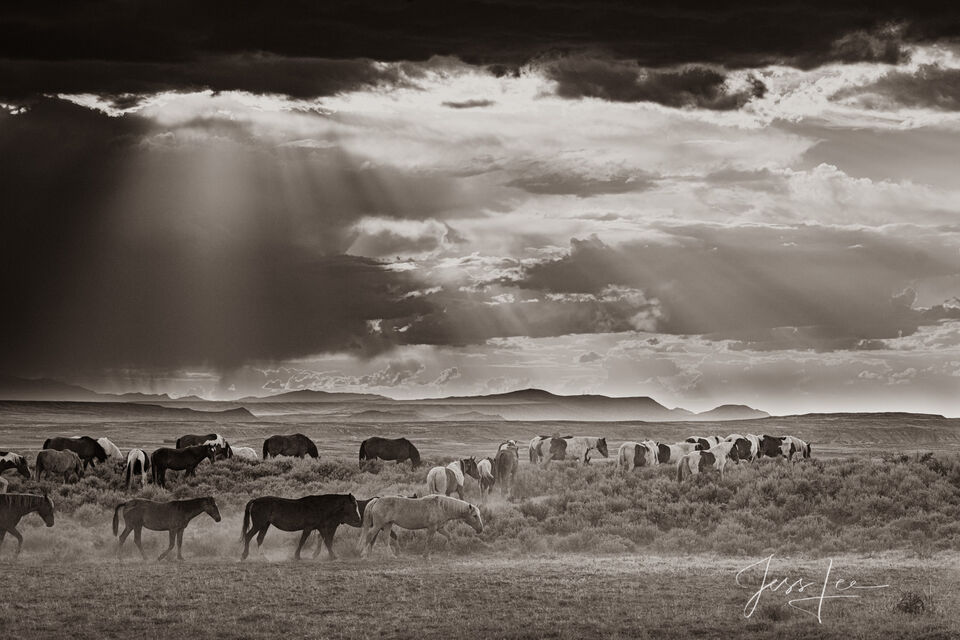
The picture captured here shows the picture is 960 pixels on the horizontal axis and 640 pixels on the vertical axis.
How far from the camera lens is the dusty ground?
15430 millimetres

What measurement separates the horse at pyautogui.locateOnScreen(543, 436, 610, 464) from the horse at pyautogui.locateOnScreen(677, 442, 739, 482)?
9033 mm

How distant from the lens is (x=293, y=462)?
1684 inches

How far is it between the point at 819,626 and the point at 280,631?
856 cm

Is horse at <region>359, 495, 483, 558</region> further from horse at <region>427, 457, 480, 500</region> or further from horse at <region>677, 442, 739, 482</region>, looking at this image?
horse at <region>677, 442, 739, 482</region>

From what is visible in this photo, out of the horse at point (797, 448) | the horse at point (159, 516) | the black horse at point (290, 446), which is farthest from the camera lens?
the black horse at point (290, 446)

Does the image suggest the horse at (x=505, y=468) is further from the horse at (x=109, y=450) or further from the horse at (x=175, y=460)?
the horse at (x=109, y=450)

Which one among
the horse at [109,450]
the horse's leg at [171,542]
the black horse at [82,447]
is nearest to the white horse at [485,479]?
the horse's leg at [171,542]

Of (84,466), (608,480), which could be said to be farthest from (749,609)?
(84,466)

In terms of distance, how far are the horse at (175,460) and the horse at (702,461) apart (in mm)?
18693

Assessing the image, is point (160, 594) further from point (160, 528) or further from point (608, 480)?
point (608, 480)

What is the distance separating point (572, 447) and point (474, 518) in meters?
22.2

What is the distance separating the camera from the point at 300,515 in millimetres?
24531

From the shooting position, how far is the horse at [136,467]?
36.9m

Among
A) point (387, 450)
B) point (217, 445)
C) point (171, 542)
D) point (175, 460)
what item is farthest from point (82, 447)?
point (171, 542)
